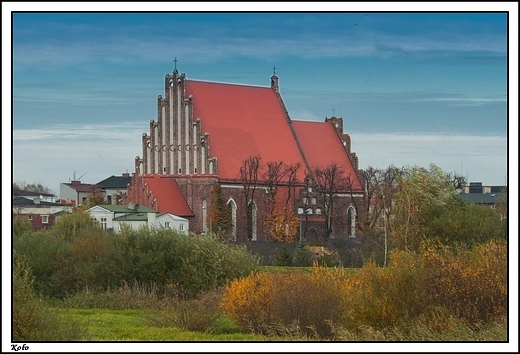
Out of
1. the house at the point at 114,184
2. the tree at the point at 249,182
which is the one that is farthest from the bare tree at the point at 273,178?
the house at the point at 114,184

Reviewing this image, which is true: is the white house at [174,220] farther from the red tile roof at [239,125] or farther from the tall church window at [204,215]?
the red tile roof at [239,125]

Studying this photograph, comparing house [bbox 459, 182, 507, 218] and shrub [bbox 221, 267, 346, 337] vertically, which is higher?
house [bbox 459, 182, 507, 218]

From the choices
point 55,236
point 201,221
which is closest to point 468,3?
point 55,236

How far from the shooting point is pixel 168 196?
6016cm

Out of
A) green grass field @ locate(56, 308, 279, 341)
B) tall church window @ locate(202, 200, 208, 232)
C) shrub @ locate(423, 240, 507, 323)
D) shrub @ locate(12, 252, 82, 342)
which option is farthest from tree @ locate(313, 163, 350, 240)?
shrub @ locate(12, 252, 82, 342)

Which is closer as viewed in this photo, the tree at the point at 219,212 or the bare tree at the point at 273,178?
the tree at the point at 219,212

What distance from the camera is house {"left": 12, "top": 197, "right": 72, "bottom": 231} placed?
59791 millimetres

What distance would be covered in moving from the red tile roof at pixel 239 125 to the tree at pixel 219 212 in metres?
1.42

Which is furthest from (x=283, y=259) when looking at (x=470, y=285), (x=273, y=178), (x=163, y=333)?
(x=470, y=285)

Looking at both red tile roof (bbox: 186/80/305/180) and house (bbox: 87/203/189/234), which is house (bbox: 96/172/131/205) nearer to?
red tile roof (bbox: 186/80/305/180)

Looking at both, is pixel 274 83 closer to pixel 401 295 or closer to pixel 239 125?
pixel 239 125

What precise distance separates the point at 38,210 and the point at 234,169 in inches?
455

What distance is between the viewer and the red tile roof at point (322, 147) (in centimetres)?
6519

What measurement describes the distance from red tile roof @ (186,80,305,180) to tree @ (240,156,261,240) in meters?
0.44
